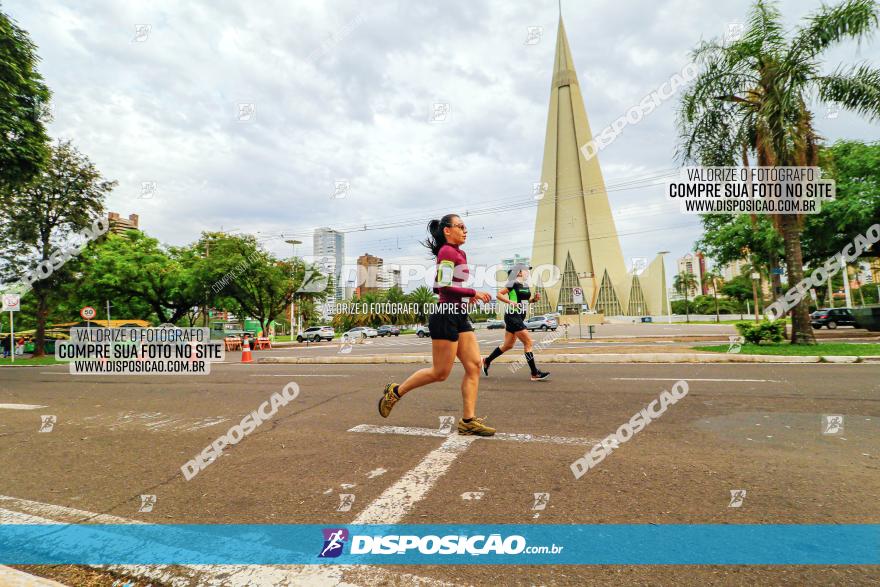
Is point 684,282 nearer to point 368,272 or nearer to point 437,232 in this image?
point 368,272

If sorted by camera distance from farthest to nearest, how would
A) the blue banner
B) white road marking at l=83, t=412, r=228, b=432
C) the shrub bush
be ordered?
1. the shrub bush
2. white road marking at l=83, t=412, r=228, b=432
3. the blue banner

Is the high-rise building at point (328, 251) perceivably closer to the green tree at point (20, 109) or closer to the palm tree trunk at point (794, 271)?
the green tree at point (20, 109)

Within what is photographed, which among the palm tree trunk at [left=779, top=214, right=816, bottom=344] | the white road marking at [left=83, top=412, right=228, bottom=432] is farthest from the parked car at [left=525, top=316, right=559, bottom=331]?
the white road marking at [left=83, top=412, right=228, bottom=432]

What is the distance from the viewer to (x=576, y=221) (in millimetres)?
80812

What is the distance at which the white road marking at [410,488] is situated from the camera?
239cm

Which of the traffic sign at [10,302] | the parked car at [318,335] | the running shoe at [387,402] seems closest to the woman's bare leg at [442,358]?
the running shoe at [387,402]

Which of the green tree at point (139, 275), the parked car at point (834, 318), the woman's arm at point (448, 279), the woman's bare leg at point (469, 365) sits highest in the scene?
the green tree at point (139, 275)

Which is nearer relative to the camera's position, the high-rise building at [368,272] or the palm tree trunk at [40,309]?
the palm tree trunk at [40,309]

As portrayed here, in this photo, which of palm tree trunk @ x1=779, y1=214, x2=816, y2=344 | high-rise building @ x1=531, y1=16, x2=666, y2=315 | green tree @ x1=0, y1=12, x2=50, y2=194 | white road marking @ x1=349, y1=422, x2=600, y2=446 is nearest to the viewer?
white road marking @ x1=349, y1=422, x2=600, y2=446

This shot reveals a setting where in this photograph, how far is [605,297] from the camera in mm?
81438

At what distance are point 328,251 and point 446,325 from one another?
52.6 metres

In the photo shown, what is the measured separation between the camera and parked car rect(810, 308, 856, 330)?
89.8ft

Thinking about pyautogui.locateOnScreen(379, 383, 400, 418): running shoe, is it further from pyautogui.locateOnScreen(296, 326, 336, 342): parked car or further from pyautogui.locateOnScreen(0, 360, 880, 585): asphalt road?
pyautogui.locateOnScreen(296, 326, 336, 342): parked car

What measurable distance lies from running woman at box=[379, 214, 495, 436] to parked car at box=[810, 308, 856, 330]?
33.0m
